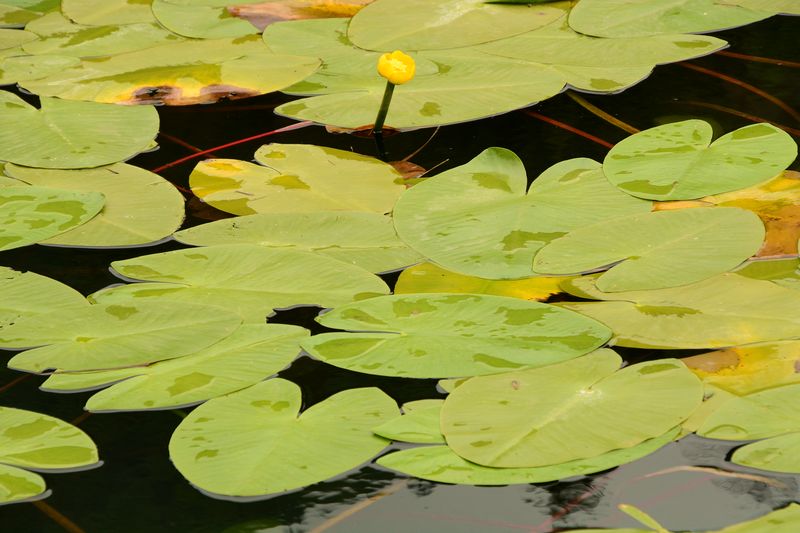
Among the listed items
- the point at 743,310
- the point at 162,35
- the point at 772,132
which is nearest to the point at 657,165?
the point at 772,132

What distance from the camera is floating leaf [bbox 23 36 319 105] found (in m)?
1.96

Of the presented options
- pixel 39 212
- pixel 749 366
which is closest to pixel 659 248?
pixel 749 366

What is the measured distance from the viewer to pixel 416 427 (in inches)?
44.2

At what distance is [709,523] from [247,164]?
1000 mm

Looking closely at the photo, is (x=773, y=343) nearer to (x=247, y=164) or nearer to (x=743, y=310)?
(x=743, y=310)

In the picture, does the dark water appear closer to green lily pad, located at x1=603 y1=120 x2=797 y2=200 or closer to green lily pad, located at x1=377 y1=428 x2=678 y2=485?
green lily pad, located at x1=377 y1=428 x2=678 y2=485

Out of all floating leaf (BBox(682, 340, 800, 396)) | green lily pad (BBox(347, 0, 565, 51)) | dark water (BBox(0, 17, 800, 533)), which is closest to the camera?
dark water (BBox(0, 17, 800, 533))

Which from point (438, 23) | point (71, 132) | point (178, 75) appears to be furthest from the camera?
point (438, 23)

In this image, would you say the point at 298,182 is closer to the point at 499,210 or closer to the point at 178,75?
the point at 499,210

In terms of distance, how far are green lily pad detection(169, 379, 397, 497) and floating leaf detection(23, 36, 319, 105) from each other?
3.02ft

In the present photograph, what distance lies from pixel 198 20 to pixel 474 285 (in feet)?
3.85

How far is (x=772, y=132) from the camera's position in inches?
66.6

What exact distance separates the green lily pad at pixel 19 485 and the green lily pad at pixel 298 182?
0.60m

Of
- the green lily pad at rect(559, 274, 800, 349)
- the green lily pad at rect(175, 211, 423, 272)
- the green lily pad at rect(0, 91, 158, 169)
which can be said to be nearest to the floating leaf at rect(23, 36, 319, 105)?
the green lily pad at rect(0, 91, 158, 169)
